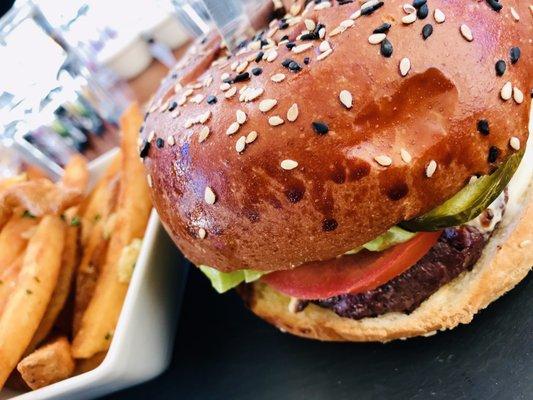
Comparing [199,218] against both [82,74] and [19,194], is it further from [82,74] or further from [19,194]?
[82,74]

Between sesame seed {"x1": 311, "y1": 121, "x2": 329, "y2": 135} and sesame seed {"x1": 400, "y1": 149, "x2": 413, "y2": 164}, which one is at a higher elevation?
sesame seed {"x1": 311, "y1": 121, "x2": 329, "y2": 135}

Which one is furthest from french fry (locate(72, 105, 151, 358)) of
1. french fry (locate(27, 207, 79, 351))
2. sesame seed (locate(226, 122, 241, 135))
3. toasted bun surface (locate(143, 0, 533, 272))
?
sesame seed (locate(226, 122, 241, 135))

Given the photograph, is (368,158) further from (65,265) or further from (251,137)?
Result: (65,265)

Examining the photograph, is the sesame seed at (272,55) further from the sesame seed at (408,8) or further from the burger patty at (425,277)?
the burger patty at (425,277)

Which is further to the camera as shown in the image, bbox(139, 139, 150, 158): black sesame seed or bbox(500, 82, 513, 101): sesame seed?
bbox(139, 139, 150, 158): black sesame seed

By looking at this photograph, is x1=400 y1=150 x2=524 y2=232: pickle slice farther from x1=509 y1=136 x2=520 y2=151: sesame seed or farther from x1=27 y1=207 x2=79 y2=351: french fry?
x1=27 y1=207 x2=79 y2=351: french fry

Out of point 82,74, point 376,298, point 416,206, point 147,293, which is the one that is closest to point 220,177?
point 416,206

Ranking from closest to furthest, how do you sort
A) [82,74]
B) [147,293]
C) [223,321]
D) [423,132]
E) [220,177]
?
[423,132] → [220,177] → [147,293] → [223,321] → [82,74]

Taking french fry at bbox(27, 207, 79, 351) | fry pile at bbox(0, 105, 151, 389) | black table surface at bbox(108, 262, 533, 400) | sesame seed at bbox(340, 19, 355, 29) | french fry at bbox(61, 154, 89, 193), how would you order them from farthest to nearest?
french fry at bbox(61, 154, 89, 193)
french fry at bbox(27, 207, 79, 351)
fry pile at bbox(0, 105, 151, 389)
black table surface at bbox(108, 262, 533, 400)
sesame seed at bbox(340, 19, 355, 29)

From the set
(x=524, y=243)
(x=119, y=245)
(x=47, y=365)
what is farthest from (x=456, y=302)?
(x=47, y=365)
